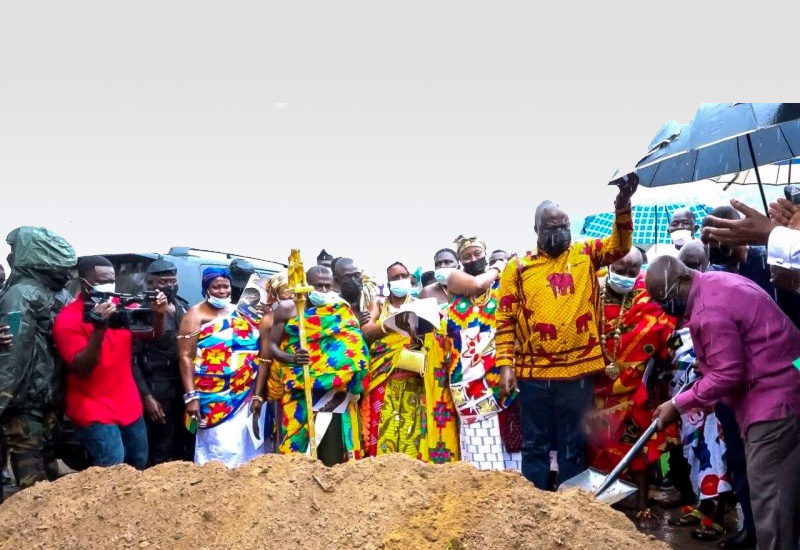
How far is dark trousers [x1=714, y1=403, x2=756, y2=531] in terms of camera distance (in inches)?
182

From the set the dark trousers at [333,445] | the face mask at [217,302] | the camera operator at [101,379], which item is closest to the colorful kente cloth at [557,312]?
the dark trousers at [333,445]

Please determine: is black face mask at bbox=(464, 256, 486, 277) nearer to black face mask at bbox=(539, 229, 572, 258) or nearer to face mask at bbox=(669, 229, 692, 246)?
black face mask at bbox=(539, 229, 572, 258)

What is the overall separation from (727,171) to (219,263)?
498 centimetres

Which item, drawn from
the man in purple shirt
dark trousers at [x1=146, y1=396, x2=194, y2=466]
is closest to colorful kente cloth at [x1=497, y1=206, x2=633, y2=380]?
the man in purple shirt

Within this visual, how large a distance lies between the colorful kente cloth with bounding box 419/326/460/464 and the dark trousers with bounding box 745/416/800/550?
242 centimetres

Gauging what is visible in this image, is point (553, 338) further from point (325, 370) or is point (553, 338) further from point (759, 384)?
point (325, 370)

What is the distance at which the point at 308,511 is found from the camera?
353 cm

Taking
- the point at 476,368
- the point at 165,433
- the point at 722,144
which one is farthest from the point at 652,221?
the point at 165,433

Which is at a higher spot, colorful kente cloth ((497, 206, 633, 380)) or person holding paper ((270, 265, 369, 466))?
colorful kente cloth ((497, 206, 633, 380))

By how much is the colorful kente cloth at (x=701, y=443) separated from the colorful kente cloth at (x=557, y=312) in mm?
677

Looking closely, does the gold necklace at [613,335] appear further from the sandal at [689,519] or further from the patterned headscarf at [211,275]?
the patterned headscarf at [211,275]

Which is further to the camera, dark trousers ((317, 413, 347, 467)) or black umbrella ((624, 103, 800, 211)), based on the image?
dark trousers ((317, 413, 347, 467))

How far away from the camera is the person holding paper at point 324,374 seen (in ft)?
19.7

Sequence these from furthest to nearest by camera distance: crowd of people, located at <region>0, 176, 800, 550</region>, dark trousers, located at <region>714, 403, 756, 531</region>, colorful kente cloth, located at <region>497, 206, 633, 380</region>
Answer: colorful kente cloth, located at <region>497, 206, 633, 380</region>
dark trousers, located at <region>714, 403, 756, 531</region>
crowd of people, located at <region>0, 176, 800, 550</region>
